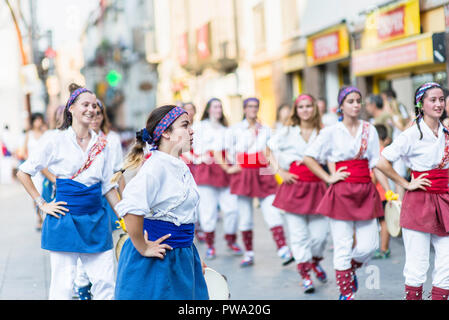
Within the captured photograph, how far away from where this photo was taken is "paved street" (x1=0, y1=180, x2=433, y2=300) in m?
6.61

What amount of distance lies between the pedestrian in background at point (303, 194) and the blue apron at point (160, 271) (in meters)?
3.12

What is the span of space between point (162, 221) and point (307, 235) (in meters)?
3.40

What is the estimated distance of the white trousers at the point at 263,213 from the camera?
823cm

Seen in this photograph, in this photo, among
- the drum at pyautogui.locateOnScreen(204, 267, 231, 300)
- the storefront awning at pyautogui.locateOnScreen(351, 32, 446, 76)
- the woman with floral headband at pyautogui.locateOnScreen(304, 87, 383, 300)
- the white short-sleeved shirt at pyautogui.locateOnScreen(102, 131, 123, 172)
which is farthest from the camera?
the storefront awning at pyautogui.locateOnScreen(351, 32, 446, 76)

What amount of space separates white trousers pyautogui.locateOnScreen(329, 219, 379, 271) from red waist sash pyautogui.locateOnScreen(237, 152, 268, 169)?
8.15 feet

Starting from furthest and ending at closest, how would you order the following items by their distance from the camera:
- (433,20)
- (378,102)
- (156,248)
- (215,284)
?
(433,20), (378,102), (215,284), (156,248)

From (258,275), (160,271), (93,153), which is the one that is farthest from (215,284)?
(258,275)

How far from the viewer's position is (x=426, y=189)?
17.0 ft

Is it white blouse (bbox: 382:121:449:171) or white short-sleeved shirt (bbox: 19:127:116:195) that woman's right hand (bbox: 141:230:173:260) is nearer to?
white short-sleeved shirt (bbox: 19:127:116:195)

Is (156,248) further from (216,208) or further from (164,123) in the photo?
(216,208)

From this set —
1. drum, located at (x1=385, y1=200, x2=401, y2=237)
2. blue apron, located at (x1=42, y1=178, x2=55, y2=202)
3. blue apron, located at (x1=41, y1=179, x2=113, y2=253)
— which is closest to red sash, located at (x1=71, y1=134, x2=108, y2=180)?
blue apron, located at (x1=41, y1=179, x2=113, y2=253)

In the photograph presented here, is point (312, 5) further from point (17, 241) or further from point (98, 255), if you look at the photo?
point (98, 255)

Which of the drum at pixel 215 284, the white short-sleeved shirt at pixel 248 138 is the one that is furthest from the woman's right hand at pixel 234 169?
the drum at pixel 215 284
